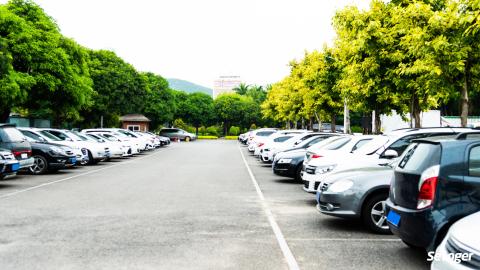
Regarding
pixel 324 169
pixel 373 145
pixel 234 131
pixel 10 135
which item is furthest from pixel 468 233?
pixel 234 131

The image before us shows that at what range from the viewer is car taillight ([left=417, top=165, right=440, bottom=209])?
552 centimetres

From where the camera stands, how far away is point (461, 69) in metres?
14.3

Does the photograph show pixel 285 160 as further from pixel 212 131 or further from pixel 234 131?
pixel 234 131

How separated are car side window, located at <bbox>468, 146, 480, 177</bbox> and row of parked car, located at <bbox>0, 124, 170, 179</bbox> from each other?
37.5 ft

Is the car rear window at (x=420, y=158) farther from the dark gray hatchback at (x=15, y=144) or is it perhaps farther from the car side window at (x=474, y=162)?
the dark gray hatchback at (x=15, y=144)

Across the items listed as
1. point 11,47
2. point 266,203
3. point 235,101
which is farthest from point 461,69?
point 235,101

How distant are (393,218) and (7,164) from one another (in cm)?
1073

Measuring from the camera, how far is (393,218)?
6121 millimetres

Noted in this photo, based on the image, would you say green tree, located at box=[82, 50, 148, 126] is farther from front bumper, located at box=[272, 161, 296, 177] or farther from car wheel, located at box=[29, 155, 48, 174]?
front bumper, located at box=[272, 161, 296, 177]

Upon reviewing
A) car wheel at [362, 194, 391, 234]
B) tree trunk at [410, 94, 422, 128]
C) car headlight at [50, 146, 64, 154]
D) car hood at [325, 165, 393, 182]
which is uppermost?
tree trunk at [410, 94, 422, 128]

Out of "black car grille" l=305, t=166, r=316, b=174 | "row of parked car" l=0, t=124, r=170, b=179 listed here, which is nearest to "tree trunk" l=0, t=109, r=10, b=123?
"row of parked car" l=0, t=124, r=170, b=179

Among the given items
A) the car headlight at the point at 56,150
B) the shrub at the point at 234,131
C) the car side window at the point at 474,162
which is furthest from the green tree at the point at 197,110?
the car side window at the point at 474,162

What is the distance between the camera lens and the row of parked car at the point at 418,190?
170 inches

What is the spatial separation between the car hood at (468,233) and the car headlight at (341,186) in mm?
3527
